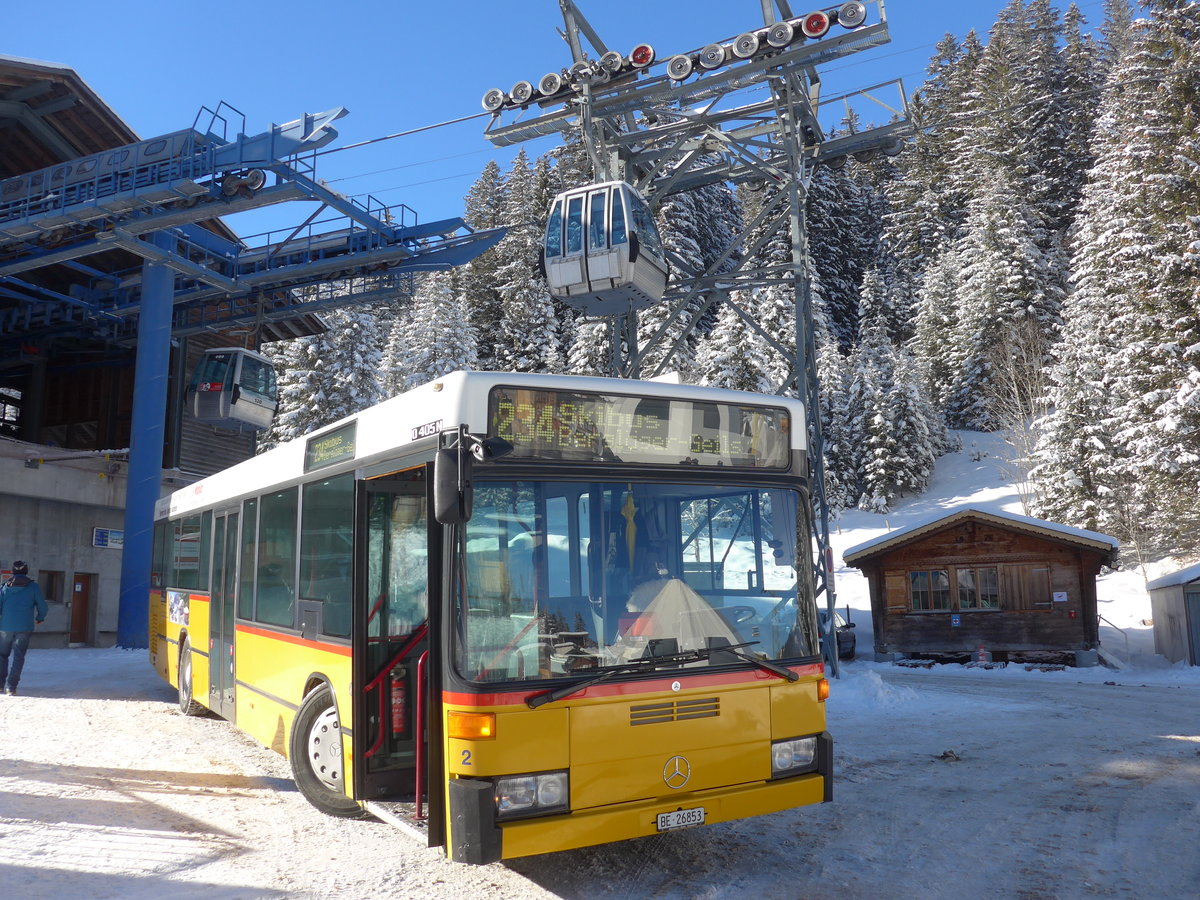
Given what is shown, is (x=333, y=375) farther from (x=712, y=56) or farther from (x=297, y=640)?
(x=297, y=640)

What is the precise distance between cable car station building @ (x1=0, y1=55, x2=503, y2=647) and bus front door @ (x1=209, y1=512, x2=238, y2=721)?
12792mm

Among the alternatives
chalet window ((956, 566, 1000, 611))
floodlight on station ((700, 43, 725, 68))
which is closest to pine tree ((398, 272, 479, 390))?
chalet window ((956, 566, 1000, 611))

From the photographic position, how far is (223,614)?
9562mm

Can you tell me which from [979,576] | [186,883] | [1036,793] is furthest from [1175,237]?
[186,883]

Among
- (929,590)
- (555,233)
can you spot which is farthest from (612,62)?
(929,590)

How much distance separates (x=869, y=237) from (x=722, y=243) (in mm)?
17851

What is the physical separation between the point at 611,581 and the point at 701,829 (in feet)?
7.92

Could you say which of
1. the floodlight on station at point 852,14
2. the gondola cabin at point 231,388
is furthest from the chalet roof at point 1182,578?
the gondola cabin at point 231,388

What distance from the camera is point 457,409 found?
5.20 metres

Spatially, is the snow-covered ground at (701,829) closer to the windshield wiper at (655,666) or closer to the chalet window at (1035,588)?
the windshield wiper at (655,666)

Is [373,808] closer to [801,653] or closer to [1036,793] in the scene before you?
[801,653]

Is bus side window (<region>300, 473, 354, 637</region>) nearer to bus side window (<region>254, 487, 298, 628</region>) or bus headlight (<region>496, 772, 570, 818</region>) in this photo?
bus side window (<region>254, 487, 298, 628</region>)

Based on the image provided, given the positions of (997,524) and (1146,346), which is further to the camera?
(1146,346)

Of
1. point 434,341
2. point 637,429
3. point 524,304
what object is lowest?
point 637,429
